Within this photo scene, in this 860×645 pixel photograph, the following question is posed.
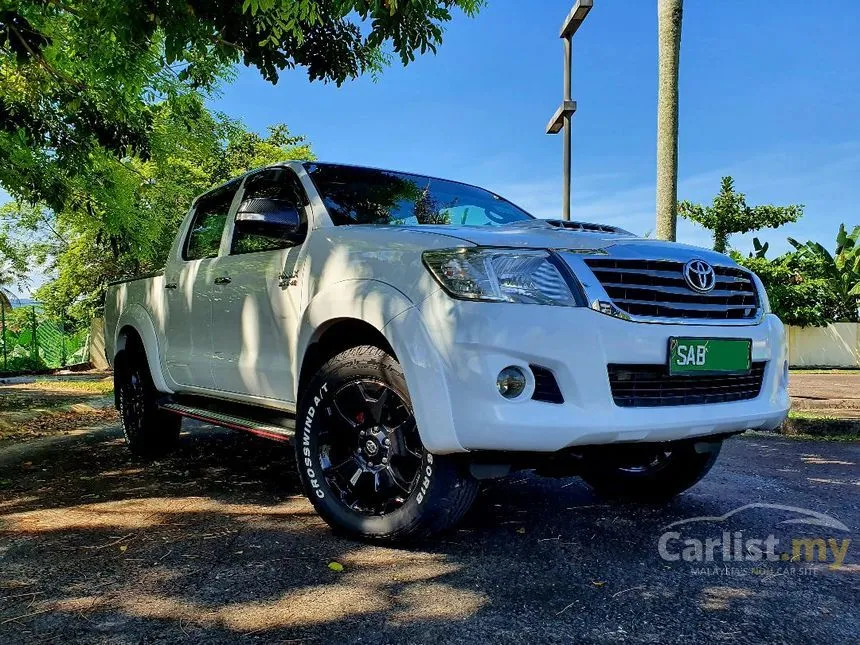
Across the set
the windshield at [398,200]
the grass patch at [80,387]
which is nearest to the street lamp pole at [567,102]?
the windshield at [398,200]

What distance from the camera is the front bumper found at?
262cm

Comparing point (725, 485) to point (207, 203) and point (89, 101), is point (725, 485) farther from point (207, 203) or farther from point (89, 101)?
point (89, 101)

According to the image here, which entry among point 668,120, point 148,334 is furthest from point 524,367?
point 668,120

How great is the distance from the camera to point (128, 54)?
22.2 feet

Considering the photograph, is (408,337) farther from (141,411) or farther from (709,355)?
(141,411)

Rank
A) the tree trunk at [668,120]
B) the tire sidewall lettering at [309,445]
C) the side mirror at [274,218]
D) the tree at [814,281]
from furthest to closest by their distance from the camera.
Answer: the tree at [814,281] → the tree trunk at [668,120] → the side mirror at [274,218] → the tire sidewall lettering at [309,445]

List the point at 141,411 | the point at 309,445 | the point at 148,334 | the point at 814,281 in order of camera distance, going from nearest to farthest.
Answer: the point at 309,445, the point at 148,334, the point at 141,411, the point at 814,281

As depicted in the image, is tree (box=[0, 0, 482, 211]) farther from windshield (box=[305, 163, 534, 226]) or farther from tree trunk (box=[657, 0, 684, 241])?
tree trunk (box=[657, 0, 684, 241])

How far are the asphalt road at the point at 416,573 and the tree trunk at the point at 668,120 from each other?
4.04 m

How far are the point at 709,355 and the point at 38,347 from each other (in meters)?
22.6

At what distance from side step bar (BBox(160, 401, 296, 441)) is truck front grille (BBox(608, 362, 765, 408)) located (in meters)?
1.59

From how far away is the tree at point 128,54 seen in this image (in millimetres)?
4355

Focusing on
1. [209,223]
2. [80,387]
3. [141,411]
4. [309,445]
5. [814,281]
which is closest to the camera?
[309,445]

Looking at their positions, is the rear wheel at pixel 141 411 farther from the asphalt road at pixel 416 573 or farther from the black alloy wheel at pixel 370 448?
the black alloy wheel at pixel 370 448
